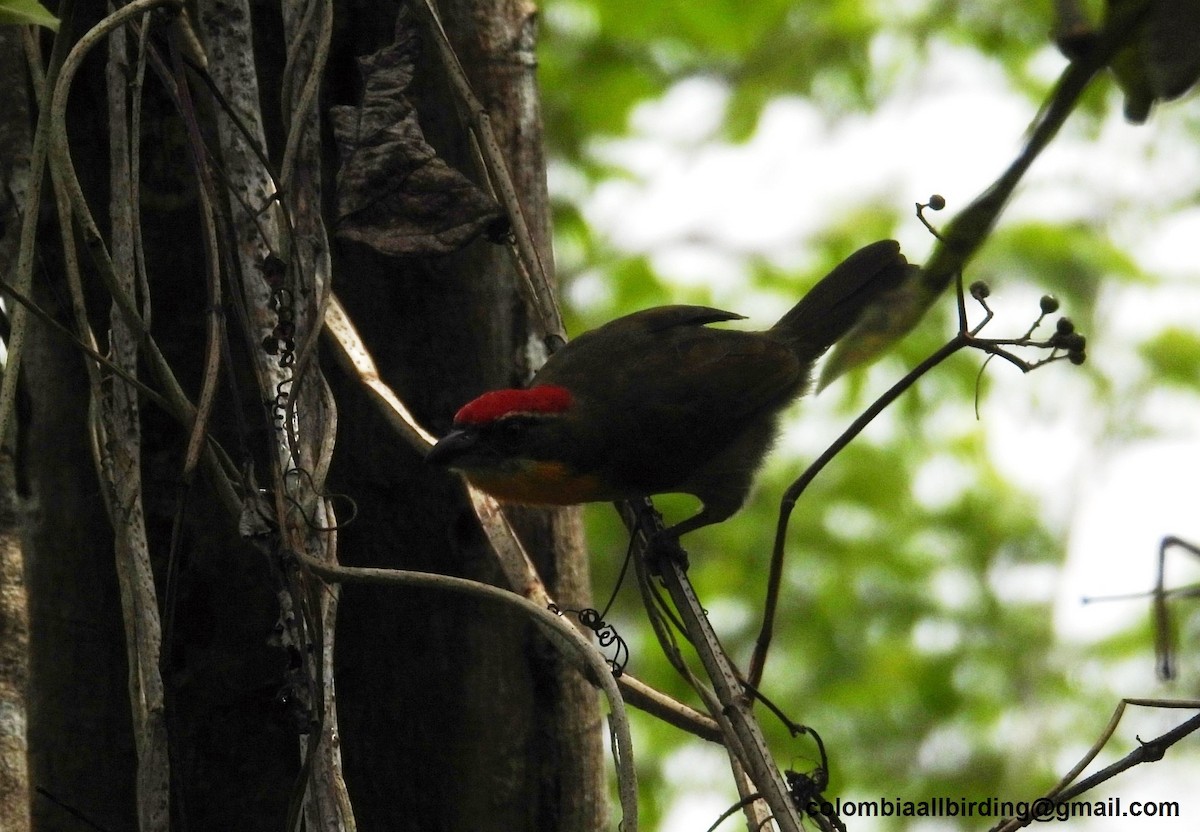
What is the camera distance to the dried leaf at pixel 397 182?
2258mm

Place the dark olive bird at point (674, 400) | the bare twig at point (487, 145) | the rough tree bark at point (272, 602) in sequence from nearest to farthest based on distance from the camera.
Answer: the rough tree bark at point (272, 602) < the bare twig at point (487, 145) < the dark olive bird at point (674, 400)

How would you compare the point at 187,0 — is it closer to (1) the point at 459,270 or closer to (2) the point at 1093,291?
(1) the point at 459,270

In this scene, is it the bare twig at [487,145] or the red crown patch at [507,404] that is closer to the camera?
the bare twig at [487,145]

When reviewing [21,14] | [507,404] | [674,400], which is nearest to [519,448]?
[507,404]

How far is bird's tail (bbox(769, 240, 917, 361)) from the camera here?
160 inches

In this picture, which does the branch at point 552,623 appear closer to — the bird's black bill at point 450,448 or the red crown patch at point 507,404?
the bird's black bill at point 450,448

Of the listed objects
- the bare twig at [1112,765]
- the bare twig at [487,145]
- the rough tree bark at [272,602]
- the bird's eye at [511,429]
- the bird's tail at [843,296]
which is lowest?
the bare twig at [1112,765]

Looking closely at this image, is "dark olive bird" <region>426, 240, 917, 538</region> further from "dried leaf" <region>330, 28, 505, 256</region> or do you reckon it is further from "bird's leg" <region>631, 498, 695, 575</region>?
"dried leaf" <region>330, 28, 505, 256</region>

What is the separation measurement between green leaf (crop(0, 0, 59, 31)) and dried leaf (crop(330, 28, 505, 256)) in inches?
24.8

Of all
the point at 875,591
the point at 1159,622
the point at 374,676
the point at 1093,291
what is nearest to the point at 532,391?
the point at 374,676

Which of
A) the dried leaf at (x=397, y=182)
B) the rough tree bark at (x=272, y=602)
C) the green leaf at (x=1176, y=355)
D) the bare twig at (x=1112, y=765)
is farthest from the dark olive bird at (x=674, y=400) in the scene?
the green leaf at (x=1176, y=355)

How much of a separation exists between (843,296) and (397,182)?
7.06 ft

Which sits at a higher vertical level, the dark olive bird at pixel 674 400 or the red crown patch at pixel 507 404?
the dark olive bird at pixel 674 400

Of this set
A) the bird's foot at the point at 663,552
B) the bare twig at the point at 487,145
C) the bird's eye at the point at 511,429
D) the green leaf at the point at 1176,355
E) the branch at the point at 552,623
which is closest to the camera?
the branch at the point at 552,623
